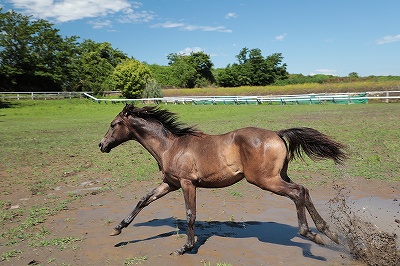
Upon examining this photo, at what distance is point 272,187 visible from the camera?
4891 millimetres

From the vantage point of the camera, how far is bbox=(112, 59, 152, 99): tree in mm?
51281

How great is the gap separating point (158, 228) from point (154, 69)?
73387mm

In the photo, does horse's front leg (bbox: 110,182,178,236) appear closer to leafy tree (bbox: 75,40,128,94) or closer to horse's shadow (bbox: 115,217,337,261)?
horse's shadow (bbox: 115,217,337,261)

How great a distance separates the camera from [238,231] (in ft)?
19.8

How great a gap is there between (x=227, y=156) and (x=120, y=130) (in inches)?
79.5

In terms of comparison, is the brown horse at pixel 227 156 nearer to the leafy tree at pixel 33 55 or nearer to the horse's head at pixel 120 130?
the horse's head at pixel 120 130

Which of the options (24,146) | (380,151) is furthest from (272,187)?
(24,146)

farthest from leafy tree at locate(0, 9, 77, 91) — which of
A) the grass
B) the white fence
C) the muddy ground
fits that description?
the muddy ground

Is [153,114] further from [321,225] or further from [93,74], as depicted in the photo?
[93,74]

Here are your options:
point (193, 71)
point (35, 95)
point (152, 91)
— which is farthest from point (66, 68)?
point (193, 71)

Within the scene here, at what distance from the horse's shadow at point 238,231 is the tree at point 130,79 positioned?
45.6 meters

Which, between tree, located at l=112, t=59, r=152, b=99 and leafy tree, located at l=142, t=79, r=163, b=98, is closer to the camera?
leafy tree, located at l=142, t=79, r=163, b=98

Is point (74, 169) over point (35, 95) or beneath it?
beneath

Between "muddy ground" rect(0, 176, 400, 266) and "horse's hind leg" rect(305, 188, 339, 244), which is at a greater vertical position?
"horse's hind leg" rect(305, 188, 339, 244)
